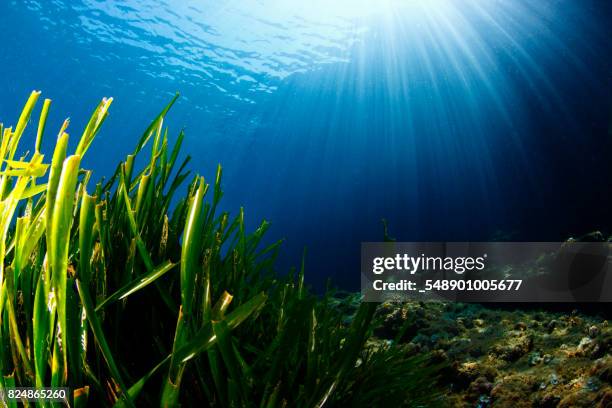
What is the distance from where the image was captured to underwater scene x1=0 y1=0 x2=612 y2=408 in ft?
2.17

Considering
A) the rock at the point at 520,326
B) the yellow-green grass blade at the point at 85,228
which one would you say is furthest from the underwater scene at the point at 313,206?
the rock at the point at 520,326

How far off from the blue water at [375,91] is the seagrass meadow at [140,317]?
14.8m

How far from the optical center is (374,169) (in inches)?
2290

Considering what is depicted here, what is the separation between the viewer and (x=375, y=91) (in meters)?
44.9

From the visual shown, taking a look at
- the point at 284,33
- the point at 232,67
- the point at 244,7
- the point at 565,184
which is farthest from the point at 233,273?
the point at 232,67

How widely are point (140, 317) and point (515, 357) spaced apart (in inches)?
165

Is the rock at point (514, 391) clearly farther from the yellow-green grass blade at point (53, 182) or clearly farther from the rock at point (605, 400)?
the yellow-green grass blade at point (53, 182)

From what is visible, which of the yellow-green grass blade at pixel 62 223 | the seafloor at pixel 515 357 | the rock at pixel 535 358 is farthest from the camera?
the rock at pixel 535 358

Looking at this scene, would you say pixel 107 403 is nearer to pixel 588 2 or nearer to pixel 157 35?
pixel 588 2

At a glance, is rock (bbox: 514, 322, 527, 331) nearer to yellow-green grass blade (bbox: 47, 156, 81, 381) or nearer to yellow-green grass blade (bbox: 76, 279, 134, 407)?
yellow-green grass blade (bbox: 76, 279, 134, 407)

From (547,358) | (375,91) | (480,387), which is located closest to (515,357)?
(547,358)

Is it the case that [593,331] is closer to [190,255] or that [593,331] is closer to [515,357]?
[515,357]

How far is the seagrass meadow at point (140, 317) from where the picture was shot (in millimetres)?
540

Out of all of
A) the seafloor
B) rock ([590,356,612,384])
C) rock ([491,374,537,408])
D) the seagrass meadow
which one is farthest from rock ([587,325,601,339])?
the seagrass meadow
